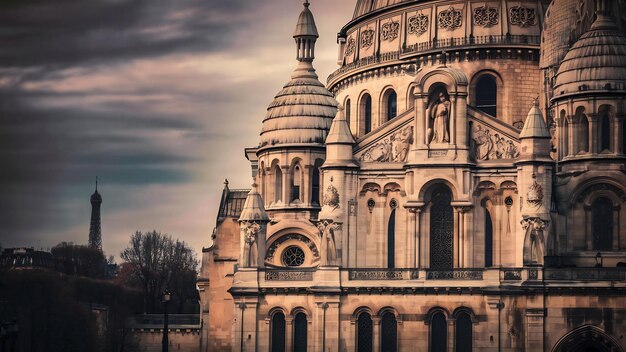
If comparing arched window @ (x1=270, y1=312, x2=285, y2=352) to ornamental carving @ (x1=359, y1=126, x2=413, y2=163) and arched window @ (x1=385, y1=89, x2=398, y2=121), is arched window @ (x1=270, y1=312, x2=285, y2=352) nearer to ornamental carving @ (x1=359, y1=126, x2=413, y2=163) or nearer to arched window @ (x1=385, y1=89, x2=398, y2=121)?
ornamental carving @ (x1=359, y1=126, x2=413, y2=163)

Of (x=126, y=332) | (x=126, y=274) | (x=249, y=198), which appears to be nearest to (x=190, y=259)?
(x=126, y=274)

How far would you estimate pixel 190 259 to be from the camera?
187m

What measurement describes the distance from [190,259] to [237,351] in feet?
238

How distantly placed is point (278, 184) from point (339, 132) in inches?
349

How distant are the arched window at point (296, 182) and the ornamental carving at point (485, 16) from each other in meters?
14.6

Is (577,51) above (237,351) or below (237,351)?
above

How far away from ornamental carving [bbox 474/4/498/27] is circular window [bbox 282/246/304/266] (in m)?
18.4

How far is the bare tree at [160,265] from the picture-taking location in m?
174

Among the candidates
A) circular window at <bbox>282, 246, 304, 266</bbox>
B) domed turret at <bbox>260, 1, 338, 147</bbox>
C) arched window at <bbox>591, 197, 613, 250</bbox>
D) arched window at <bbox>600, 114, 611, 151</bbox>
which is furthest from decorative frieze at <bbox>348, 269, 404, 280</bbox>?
arched window at <bbox>600, 114, 611, 151</bbox>

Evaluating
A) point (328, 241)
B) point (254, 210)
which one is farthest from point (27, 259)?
point (328, 241)

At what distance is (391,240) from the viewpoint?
115562mm

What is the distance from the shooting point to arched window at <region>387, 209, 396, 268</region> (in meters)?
115

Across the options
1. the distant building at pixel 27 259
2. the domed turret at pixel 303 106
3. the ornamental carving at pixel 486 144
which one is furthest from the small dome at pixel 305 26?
the distant building at pixel 27 259

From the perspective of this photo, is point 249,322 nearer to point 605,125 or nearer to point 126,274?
point 605,125
